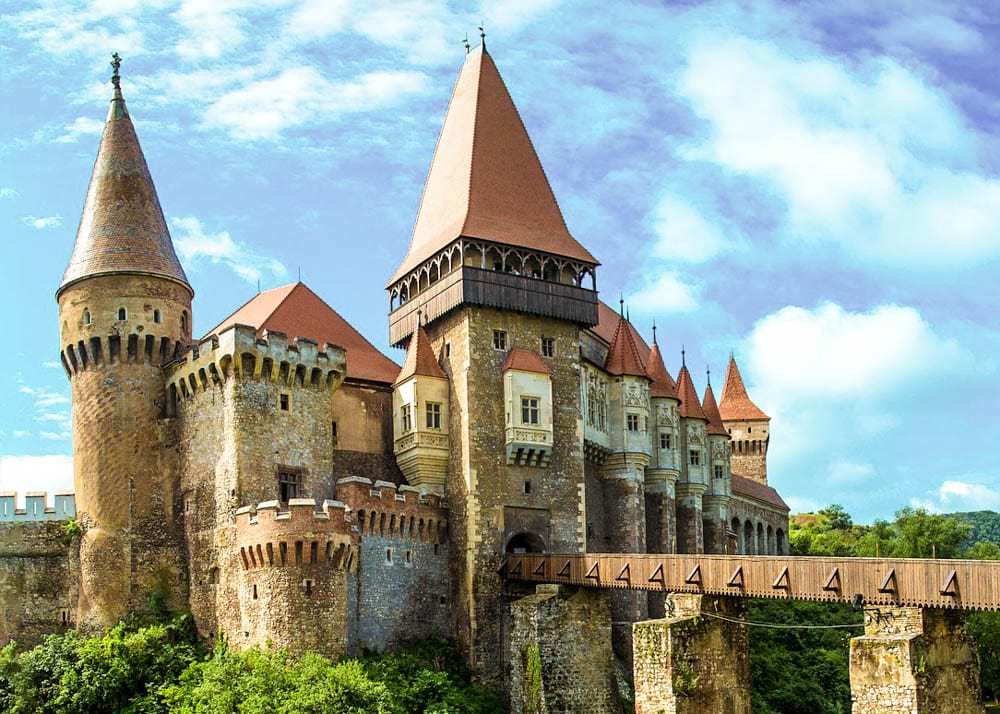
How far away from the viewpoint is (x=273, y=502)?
3894cm

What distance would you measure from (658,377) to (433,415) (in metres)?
15.1

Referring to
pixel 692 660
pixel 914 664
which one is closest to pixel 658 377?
pixel 692 660

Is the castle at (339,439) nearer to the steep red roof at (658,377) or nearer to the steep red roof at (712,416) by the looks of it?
the steep red roof at (658,377)

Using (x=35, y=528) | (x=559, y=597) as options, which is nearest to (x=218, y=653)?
(x=35, y=528)

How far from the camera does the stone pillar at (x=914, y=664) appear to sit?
29812mm

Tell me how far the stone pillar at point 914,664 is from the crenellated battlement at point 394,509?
1681 cm

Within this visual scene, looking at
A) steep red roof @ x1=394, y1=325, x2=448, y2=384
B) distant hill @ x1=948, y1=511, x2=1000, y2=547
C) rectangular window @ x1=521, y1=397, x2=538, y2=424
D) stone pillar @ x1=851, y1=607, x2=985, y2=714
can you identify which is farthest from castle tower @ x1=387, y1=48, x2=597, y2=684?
distant hill @ x1=948, y1=511, x2=1000, y2=547

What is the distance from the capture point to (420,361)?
1831 inches

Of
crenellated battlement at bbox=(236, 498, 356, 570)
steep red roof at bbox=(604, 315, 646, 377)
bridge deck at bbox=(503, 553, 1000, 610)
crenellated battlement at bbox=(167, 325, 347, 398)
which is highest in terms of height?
steep red roof at bbox=(604, 315, 646, 377)

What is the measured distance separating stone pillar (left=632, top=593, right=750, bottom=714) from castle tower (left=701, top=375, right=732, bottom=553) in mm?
24046

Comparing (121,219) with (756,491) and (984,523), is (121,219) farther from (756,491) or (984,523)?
(984,523)

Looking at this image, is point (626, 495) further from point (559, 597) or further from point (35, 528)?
point (35, 528)

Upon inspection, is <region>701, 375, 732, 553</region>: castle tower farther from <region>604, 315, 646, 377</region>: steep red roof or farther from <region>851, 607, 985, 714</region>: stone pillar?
<region>851, 607, 985, 714</region>: stone pillar

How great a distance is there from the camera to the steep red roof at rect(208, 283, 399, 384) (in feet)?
155
